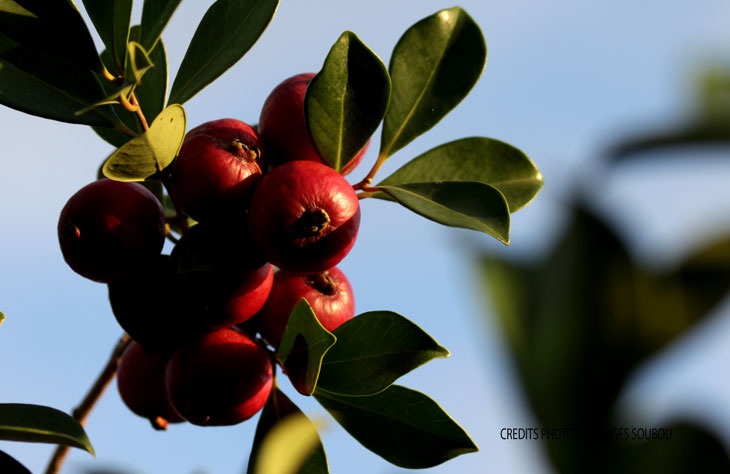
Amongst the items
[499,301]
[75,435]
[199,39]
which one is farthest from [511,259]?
[199,39]

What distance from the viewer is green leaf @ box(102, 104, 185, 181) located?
1.23 metres

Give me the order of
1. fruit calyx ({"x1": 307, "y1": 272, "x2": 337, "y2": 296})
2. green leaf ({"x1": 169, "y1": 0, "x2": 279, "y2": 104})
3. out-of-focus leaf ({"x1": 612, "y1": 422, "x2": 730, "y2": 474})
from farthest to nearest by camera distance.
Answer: fruit calyx ({"x1": 307, "y1": 272, "x2": 337, "y2": 296}), green leaf ({"x1": 169, "y1": 0, "x2": 279, "y2": 104}), out-of-focus leaf ({"x1": 612, "y1": 422, "x2": 730, "y2": 474})

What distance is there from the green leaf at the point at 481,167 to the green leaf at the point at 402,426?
1.50 feet

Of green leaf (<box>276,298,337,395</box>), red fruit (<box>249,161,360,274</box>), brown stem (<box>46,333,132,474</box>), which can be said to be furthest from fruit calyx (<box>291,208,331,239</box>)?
brown stem (<box>46,333,132,474</box>)

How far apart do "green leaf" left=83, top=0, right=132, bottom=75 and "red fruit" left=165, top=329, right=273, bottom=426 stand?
0.59m

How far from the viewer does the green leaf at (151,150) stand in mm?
1228

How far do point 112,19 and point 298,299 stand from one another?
0.65 meters

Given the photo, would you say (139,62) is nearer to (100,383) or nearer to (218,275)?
(218,275)

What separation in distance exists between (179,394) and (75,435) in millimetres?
310

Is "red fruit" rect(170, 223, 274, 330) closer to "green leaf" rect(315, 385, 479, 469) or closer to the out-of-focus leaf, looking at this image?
"green leaf" rect(315, 385, 479, 469)

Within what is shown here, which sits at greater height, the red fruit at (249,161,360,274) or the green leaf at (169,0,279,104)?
the green leaf at (169,0,279,104)

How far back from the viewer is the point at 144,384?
5.51 ft

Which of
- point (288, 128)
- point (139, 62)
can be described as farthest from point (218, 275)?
point (139, 62)

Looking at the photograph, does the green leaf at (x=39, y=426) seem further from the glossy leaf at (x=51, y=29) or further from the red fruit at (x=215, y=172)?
the glossy leaf at (x=51, y=29)
